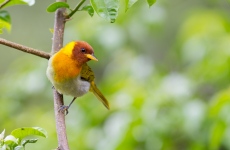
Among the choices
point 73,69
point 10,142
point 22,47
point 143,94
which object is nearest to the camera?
point 10,142

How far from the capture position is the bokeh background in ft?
10.6

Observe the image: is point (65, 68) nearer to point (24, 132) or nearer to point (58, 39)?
point (58, 39)

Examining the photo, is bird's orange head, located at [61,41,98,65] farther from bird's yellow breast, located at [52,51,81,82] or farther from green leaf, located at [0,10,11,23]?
green leaf, located at [0,10,11,23]

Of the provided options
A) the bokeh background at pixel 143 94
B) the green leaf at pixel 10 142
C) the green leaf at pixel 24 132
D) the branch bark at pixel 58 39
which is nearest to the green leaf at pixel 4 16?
the branch bark at pixel 58 39

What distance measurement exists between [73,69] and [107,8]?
4.42 ft

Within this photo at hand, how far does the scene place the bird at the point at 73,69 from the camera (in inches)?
110

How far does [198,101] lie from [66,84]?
2.93 feet

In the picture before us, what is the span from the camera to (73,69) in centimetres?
295

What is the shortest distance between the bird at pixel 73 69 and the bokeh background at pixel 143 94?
0.36 metres

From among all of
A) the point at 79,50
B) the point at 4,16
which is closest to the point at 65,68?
the point at 79,50

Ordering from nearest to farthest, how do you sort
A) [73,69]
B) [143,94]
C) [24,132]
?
[24,132] → [73,69] → [143,94]

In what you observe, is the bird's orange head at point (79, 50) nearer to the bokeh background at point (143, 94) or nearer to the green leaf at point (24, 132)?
the bokeh background at point (143, 94)

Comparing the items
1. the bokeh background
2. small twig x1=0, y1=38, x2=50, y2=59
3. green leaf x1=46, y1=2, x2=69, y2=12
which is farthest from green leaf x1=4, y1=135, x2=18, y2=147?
the bokeh background

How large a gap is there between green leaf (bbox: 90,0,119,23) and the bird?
103cm
